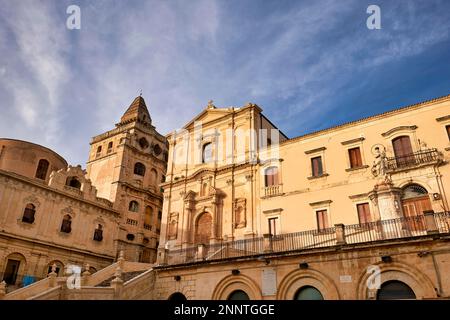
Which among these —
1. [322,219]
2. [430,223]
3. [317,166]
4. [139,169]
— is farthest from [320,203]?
[139,169]

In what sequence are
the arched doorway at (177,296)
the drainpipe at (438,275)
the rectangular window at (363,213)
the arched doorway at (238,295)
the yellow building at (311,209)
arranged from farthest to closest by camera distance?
the rectangular window at (363,213)
the arched doorway at (177,296)
the arched doorway at (238,295)
the yellow building at (311,209)
the drainpipe at (438,275)

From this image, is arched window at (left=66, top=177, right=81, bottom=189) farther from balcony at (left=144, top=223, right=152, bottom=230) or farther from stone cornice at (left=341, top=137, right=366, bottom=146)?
stone cornice at (left=341, top=137, right=366, bottom=146)

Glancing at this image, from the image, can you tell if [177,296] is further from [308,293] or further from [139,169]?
[139,169]

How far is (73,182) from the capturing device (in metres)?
32.1

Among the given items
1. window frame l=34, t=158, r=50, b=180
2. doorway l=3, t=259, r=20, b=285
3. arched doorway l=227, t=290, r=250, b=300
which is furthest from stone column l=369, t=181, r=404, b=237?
window frame l=34, t=158, r=50, b=180

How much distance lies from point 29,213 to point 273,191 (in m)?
18.4

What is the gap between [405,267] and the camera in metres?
14.3

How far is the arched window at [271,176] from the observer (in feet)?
81.7

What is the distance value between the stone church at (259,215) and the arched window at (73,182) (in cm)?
20

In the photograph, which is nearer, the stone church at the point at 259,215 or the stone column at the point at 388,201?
the stone church at the point at 259,215

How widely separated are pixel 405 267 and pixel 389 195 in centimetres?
540

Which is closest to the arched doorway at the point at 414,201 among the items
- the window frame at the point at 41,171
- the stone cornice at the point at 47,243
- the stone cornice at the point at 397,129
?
the stone cornice at the point at 397,129

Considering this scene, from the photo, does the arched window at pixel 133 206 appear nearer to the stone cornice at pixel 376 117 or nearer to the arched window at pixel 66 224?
the arched window at pixel 66 224
